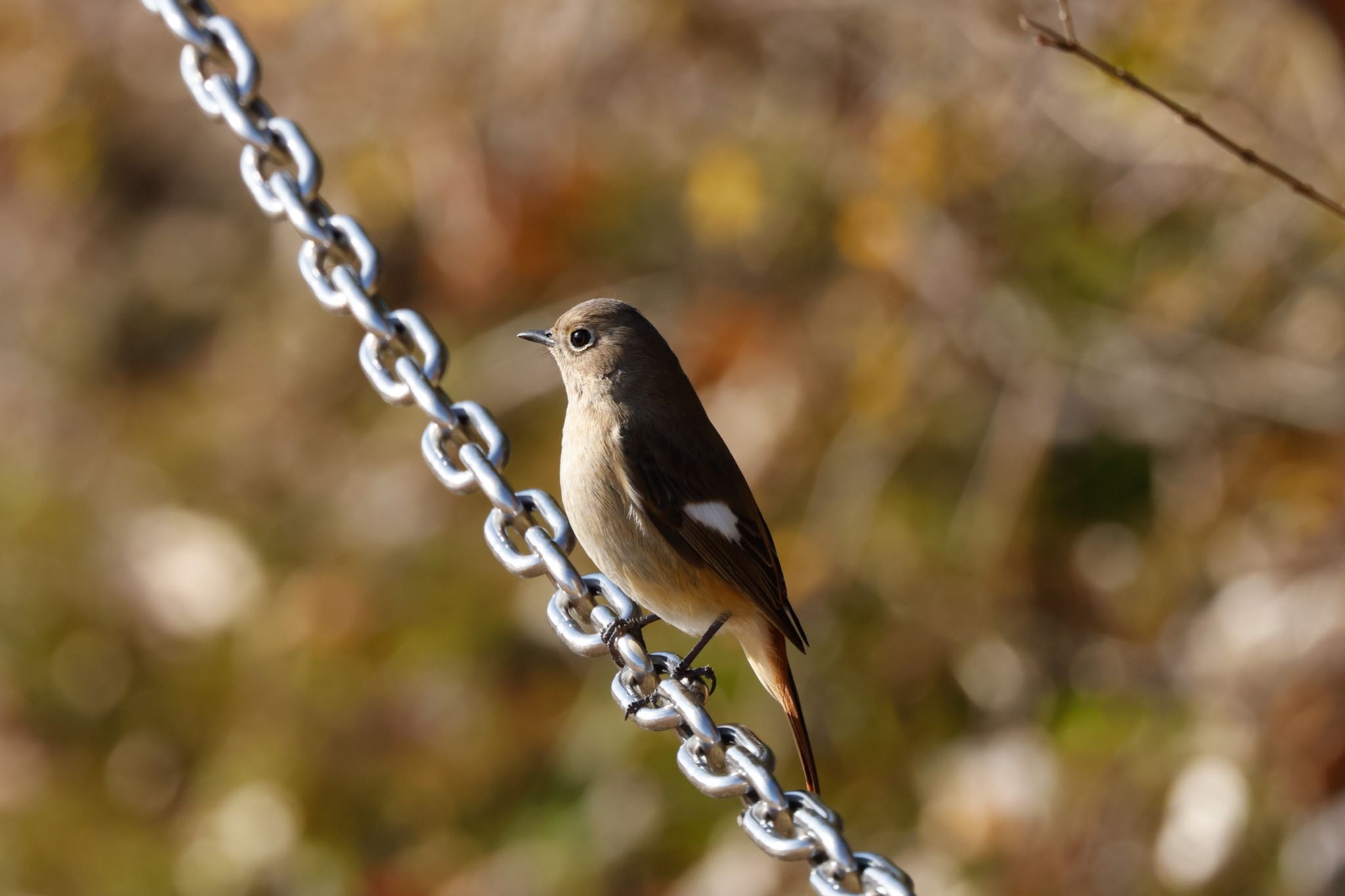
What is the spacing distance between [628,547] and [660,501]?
5.3 inches

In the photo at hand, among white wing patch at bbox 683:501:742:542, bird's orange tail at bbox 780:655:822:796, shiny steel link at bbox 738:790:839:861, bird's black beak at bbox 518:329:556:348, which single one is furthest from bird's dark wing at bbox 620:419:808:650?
shiny steel link at bbox 738:790:839:861

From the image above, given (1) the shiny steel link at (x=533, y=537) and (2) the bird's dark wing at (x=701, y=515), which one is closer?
(1) the shiny steel link at (x=533, y=537)

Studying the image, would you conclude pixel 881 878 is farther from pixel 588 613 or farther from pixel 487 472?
pixel 487 472

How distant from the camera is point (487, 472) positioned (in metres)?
2.00

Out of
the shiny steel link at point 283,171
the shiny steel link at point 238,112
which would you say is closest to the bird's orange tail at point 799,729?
the shiny steel link at point 283,171

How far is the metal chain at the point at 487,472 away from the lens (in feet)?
5.30

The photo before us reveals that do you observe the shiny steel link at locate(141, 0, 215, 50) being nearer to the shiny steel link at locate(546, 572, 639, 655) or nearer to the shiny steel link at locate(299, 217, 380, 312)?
the shiny steel link at locate(299, 217, 380, 312)

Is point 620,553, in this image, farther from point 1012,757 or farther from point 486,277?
point 486,277

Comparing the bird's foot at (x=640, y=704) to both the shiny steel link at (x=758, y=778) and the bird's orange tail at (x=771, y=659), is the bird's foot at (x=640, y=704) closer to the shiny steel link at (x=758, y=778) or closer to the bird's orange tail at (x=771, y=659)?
the shiny steel link at (x=758, y=778)

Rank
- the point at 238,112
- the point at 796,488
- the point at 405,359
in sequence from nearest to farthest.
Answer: the point at 405,359
the point at 238,112
the point at 796,488

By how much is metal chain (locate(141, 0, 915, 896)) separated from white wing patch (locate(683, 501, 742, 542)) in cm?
101

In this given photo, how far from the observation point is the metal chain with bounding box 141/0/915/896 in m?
1.62

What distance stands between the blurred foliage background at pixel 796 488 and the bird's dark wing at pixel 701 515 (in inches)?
67.4

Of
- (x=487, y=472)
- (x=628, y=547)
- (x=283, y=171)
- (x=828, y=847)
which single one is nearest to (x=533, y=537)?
(x=487, y=472)
